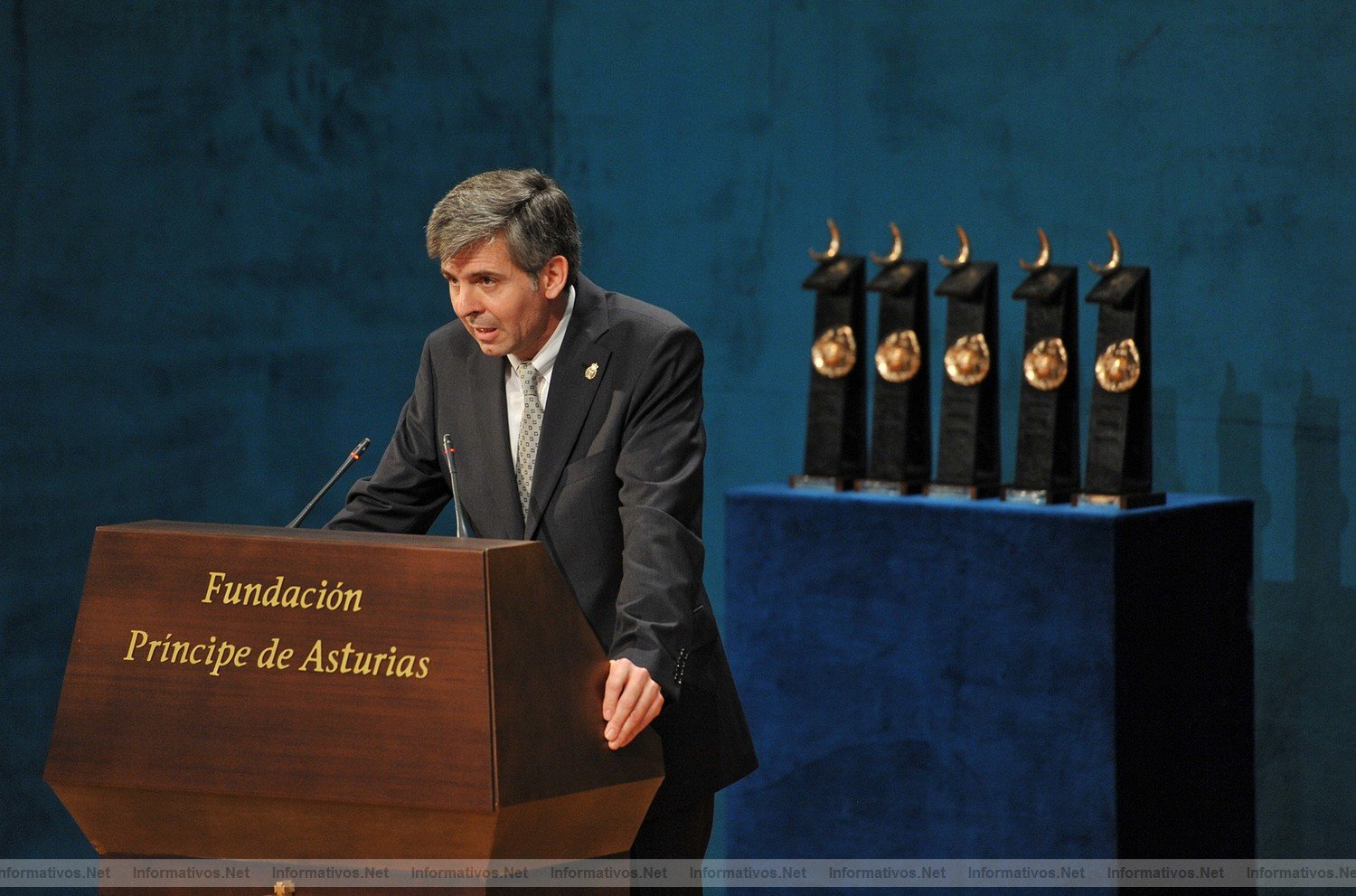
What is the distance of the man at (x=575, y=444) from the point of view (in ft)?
7.35

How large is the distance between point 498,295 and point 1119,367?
1.94 metres

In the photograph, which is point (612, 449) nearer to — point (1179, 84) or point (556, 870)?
point (556, 870)

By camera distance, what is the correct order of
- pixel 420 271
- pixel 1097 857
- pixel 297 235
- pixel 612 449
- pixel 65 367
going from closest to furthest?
pixel 612 449 < pixel 1097 857 < pixel 65 367 < pixel 297 235 < pixel 420 271

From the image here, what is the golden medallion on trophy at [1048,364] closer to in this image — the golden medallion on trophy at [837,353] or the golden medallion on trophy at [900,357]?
the golden medallion on trophy at [900,357]

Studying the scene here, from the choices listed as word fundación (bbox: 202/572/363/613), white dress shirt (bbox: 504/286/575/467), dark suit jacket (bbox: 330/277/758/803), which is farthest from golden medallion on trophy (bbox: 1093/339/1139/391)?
word fundación (bbox: 202/572/363/613)

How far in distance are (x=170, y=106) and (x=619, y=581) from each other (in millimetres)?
2414

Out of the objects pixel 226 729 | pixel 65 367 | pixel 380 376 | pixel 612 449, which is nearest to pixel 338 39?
pixel 380 376

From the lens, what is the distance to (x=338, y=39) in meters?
4.82

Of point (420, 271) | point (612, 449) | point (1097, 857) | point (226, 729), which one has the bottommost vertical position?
point (1097, 857)

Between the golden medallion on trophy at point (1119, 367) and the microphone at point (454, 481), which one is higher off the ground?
the golden medallion on trophy at point (1119, 367)

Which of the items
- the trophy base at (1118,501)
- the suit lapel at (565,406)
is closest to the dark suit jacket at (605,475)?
the suit lapel at (565,406)

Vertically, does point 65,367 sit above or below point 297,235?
below

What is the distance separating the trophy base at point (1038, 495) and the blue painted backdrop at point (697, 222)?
529mm

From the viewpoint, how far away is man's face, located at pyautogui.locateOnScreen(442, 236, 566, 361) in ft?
7.42
